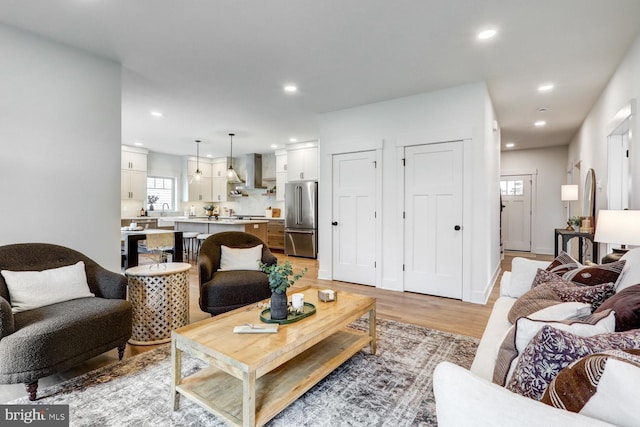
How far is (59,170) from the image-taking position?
2.94m

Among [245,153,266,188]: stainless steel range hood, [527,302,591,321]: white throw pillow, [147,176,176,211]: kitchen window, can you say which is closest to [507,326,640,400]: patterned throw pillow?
[527,302,591,321]: white throw pillow

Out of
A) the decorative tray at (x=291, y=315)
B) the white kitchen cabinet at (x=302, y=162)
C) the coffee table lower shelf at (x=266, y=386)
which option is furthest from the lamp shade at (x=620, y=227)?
the white kitchen cabinet at (x=302, y=162)

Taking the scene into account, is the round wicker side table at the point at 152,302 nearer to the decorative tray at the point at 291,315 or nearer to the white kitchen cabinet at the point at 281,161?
the decorative tray at the point at 291,315

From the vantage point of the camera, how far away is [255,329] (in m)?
1.85

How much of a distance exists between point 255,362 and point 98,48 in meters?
3.25

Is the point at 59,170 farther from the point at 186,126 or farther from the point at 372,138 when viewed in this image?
the point at 372,138

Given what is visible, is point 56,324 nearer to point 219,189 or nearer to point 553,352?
point 553,352

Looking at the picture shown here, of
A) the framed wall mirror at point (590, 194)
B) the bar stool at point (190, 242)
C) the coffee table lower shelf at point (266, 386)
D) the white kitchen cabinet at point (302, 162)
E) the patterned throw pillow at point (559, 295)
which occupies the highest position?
the white kitchen cabinet at point (302, 162)

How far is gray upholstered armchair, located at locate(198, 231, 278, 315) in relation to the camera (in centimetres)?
301

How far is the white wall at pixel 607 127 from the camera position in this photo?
111 inches

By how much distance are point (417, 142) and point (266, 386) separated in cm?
349

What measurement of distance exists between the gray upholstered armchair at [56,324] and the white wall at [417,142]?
124 inches

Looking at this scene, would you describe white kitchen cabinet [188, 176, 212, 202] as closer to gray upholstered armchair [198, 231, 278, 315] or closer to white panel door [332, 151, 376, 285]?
white panel door [332, 151, 376, 285]

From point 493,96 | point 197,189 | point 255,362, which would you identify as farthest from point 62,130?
point 197,189
